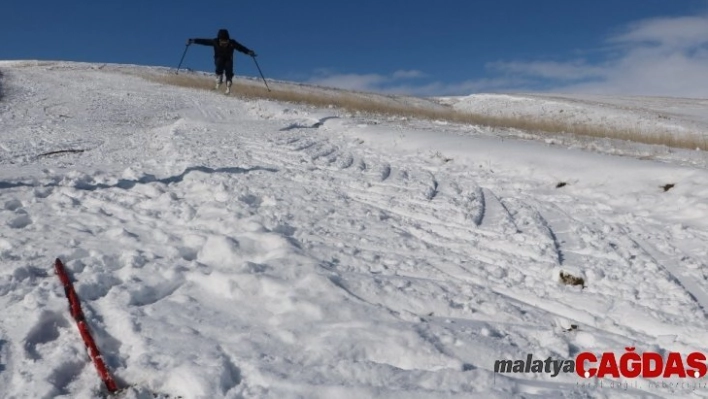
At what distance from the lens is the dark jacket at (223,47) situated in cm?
1706

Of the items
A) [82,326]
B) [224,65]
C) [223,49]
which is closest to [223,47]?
[223,49]

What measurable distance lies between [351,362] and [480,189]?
4776 mm

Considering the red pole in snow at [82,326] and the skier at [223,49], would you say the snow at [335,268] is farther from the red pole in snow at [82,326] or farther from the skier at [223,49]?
the skier at [223,49]

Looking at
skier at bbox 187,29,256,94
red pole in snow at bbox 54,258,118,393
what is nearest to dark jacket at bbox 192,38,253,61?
skier at bbox 187,29,256,94

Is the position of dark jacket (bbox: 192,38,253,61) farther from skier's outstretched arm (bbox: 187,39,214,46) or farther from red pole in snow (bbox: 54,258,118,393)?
red pole in snow (bbox: 54,258,118,393)

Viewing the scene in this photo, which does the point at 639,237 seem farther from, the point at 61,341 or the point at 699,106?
the point at 699,106

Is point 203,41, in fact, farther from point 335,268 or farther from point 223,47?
point 335,268

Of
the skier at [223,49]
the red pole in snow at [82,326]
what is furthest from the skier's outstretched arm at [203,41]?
the red pole in snow at [82,326]

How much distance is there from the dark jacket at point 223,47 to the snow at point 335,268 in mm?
8989

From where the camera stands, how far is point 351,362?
9.84 feet

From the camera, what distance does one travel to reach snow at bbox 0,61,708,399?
2.90 meters

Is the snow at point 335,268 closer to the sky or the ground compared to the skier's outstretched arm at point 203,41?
closer to the ground

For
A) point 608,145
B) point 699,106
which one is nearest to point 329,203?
point 608,145

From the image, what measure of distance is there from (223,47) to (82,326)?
1523 cm
